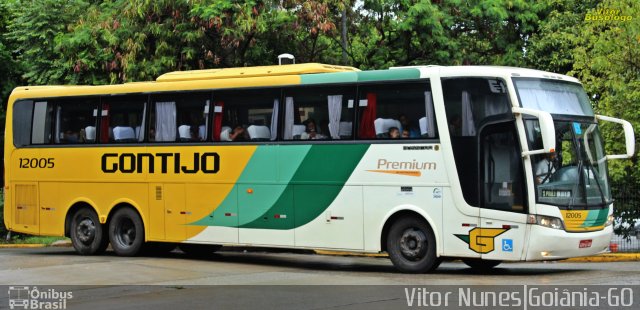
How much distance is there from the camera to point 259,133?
18.8 metres

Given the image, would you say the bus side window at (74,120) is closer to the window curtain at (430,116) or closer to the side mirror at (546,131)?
the window curtain at (430,116)

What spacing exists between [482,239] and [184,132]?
6634mm

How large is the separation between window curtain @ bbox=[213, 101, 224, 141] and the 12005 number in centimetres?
461

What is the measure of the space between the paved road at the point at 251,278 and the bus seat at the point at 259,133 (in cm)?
236

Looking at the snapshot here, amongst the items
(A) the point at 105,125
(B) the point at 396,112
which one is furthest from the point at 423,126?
(A) the point at 105,125

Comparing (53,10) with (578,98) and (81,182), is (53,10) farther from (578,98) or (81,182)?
(578,98)

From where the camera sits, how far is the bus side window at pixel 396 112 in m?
16.7

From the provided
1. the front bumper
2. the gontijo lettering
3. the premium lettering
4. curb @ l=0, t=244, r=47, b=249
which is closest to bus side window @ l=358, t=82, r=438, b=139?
the premium lettering

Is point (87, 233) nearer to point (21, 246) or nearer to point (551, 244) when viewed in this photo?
point (21, 246)

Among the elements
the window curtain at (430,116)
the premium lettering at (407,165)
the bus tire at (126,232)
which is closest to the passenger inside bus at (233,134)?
the bus tire at (126,232)

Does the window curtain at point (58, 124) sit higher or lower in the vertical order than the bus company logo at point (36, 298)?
higher

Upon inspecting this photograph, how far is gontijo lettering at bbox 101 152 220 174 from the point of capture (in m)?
19.6

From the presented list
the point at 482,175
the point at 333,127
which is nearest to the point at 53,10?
the point at 333,127

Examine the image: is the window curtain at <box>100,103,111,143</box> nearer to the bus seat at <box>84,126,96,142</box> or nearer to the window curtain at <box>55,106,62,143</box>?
the bus seat at <box>84,126,96,142</box>
